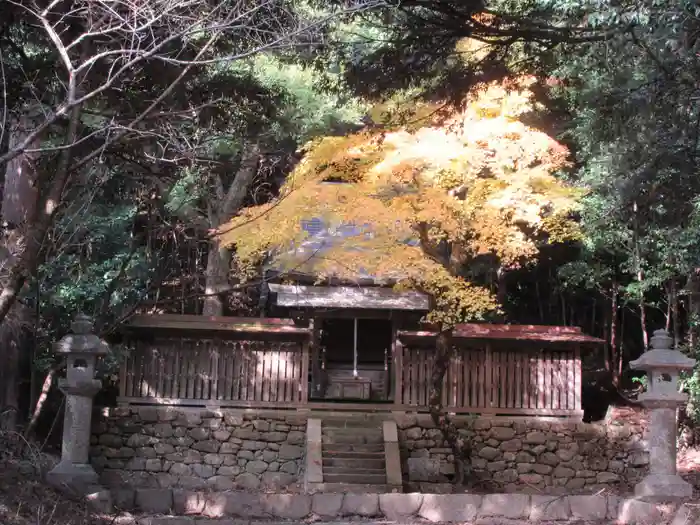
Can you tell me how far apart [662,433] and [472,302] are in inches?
120

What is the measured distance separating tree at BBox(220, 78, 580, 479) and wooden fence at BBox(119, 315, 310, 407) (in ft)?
5.95

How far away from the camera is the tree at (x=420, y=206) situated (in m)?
10.7

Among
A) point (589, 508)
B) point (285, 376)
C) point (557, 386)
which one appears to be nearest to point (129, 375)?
point (285, 376)

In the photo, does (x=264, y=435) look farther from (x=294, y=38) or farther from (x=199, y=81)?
(x=294, y=38)

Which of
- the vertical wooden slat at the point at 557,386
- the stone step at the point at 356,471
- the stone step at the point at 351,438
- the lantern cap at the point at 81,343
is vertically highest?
the lantern cap at the point at 81,343

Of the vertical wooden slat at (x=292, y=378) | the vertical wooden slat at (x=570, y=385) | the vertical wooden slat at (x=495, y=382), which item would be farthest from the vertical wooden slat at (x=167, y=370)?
the vertical wooden slat at (x=570, y=385)

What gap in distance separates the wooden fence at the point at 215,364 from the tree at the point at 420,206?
Answer: 1813 millimetres

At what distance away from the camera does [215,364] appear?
13.2 metres

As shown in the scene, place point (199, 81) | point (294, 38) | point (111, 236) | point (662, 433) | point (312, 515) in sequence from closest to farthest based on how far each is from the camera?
point (294, 38) → point (199, 81) → point (312, 515) → point (662, 433) → point (111, 236)

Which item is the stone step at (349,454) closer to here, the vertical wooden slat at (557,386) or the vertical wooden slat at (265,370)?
the vertical wooden slat at (265,370)

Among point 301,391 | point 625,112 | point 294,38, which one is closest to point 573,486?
point 301,391

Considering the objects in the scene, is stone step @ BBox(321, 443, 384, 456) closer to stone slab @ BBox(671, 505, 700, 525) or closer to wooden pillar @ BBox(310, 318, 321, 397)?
wooden pillar @ BBox(310, 318, 321, 397)

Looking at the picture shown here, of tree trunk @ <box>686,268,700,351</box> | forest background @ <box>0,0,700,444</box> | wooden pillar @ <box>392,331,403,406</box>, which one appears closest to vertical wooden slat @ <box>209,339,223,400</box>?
forest background @ <box>0,0,700,444</box>

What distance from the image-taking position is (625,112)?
23.3 feet
